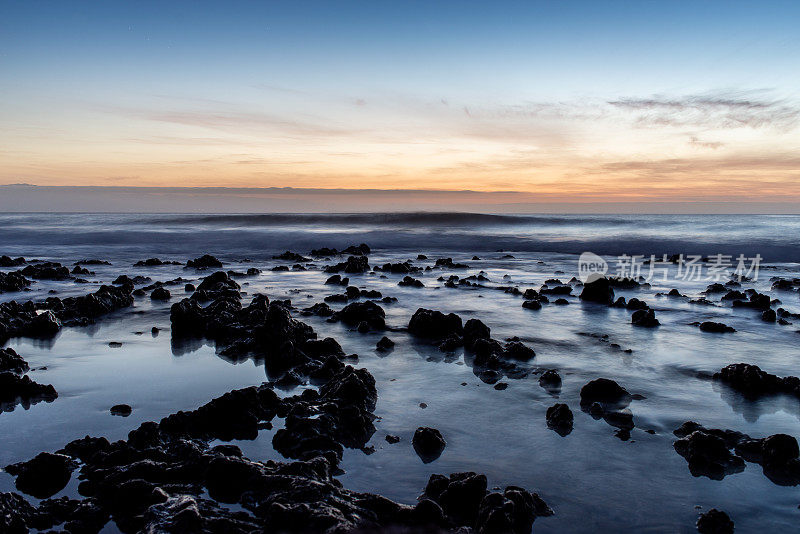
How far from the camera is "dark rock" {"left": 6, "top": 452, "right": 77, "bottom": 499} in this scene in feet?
12.1

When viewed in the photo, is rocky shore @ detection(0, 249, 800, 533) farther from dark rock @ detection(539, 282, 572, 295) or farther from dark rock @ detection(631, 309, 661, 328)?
dark rock @ detection(539, 282, 572, 295)

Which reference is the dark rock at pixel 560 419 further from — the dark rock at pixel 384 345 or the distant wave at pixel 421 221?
the distant wave at pixel 421 221

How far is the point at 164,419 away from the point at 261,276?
12.8m

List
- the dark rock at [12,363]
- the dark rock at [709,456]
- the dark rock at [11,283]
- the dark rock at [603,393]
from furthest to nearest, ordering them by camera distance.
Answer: the dark rock at [11,283]
the dark rock at [12,363]
the dark rock at [603,393]
the dark rock at [709,456]

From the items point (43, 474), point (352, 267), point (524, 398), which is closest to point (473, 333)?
point (524, 398)

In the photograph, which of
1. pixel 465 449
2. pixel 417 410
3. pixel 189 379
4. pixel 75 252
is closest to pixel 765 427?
pixel 465 449

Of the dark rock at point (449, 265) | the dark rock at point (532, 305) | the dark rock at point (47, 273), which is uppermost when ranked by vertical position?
the dark rock at point (449, 265)

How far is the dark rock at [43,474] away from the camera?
12.1 feet

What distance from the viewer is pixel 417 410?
532cm

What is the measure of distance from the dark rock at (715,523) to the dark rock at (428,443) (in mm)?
1898

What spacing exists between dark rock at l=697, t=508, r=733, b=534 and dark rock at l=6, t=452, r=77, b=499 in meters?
4.35

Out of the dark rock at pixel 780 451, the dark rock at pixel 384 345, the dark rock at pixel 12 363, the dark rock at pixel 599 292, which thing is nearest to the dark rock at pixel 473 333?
the dark rock at pixel 384 345

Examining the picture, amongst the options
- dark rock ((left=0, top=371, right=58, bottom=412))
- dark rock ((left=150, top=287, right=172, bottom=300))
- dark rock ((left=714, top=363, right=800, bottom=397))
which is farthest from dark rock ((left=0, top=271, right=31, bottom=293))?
dark rock ((left=714, top=363, right=800, bottom=397))

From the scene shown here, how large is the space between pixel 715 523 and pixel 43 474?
4631 mm
